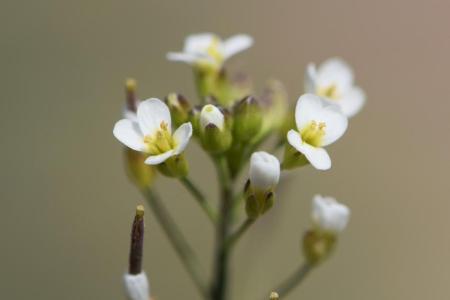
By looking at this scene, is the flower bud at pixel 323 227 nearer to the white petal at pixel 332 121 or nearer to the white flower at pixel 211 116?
the white petal at pixel 332 121

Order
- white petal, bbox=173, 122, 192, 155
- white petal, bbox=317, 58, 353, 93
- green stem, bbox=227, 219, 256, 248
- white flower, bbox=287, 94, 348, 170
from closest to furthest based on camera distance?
white petal, bbox=173, 122, 192, 155 < white flower, bbox=287, 94, 348, 170 < green stem, bbox=227, 219, 256, 248 < white petal, bbox=317, 58, 353, 93

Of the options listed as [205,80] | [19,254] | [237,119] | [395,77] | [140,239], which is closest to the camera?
[140,239]

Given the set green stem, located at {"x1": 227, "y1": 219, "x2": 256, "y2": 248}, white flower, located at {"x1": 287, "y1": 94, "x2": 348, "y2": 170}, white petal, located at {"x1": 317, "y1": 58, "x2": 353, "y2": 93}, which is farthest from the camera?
white petal, located at {"x1": 317, "y1": 58, "x2": 353, "y2": 93}

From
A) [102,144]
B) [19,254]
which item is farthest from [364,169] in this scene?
[19,254]

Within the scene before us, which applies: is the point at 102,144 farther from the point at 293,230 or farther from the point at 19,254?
the point at 293,230

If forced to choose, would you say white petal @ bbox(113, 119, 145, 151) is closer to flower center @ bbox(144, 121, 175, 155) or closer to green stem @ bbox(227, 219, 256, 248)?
flower center @ bbox(144, 121, 175, 155)

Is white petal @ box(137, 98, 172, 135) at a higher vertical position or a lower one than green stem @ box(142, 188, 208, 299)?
higher

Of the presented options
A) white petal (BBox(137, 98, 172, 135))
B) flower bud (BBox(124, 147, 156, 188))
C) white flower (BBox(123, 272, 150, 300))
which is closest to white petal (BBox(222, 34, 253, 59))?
flower bud (BBox(124, 147, 156, 188))

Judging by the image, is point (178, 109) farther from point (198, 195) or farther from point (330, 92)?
point (330, 92)
